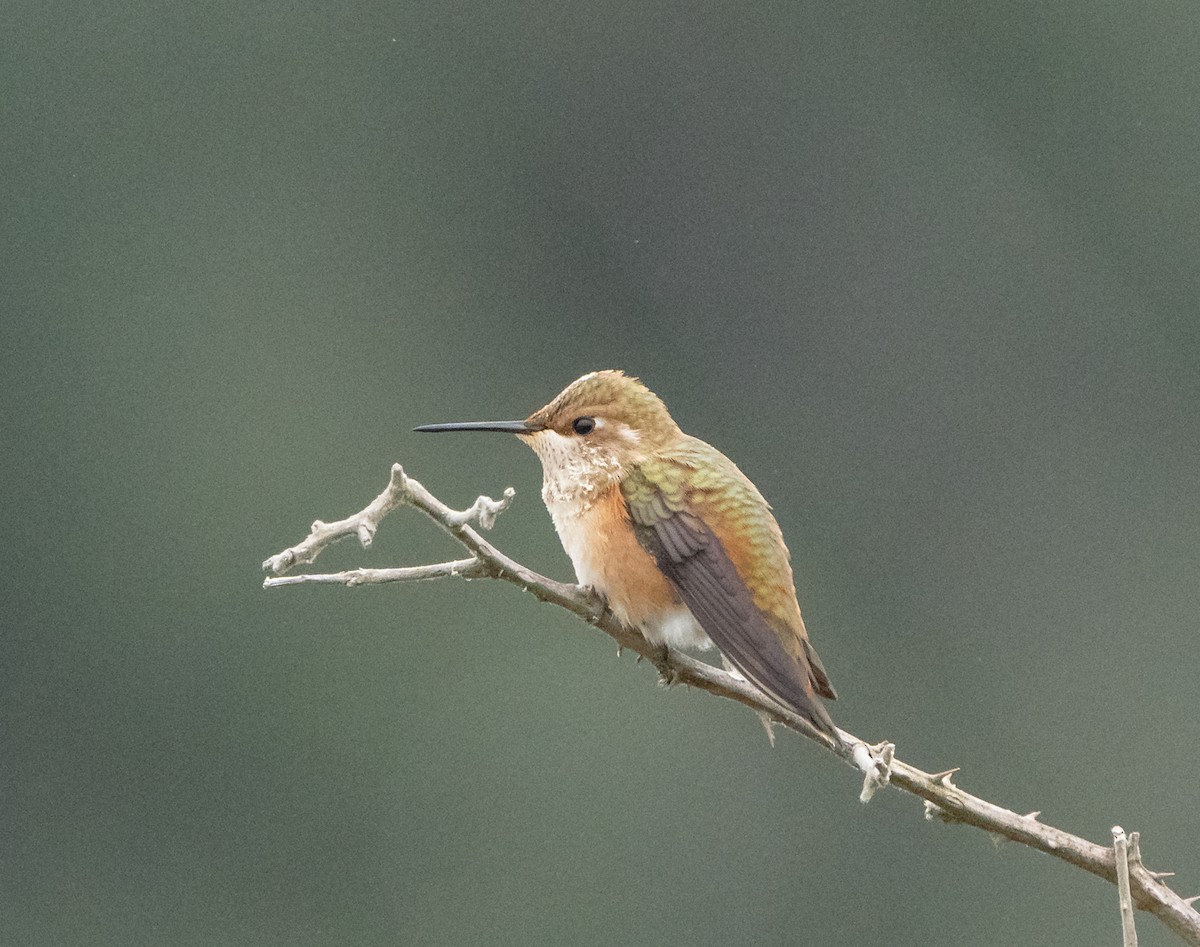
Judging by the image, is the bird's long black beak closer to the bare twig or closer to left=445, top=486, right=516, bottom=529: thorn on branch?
left=445, top=486, right=516, bottom=529: thorn on branch

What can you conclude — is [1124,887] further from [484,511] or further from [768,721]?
[484,511]

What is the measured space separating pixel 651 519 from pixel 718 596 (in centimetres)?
20

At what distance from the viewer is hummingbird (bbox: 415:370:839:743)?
3.06 m

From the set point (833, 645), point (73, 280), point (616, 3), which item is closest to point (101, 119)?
point (73, 280)

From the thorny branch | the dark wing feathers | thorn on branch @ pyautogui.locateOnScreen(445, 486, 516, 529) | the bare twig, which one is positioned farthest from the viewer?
the dark wing feathers

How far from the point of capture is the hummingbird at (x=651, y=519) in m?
3.06

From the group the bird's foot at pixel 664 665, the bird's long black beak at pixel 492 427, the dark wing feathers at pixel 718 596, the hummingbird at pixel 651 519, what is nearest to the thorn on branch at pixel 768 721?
the dark wing feathers at pixel 718 596

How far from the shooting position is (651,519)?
3.13 meters

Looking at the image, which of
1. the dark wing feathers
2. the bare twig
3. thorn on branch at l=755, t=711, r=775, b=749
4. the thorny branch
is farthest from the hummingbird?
the bare twig

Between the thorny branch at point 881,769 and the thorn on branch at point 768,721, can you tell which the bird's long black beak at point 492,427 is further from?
the thorn on branch at point 768,721

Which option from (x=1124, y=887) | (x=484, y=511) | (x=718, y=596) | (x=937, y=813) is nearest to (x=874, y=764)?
(x=937, y=813)

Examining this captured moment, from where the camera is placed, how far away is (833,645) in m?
16.8

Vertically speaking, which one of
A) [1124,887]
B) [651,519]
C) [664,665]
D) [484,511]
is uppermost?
[651,519]

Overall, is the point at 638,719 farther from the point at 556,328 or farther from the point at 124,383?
the point at 124,383
